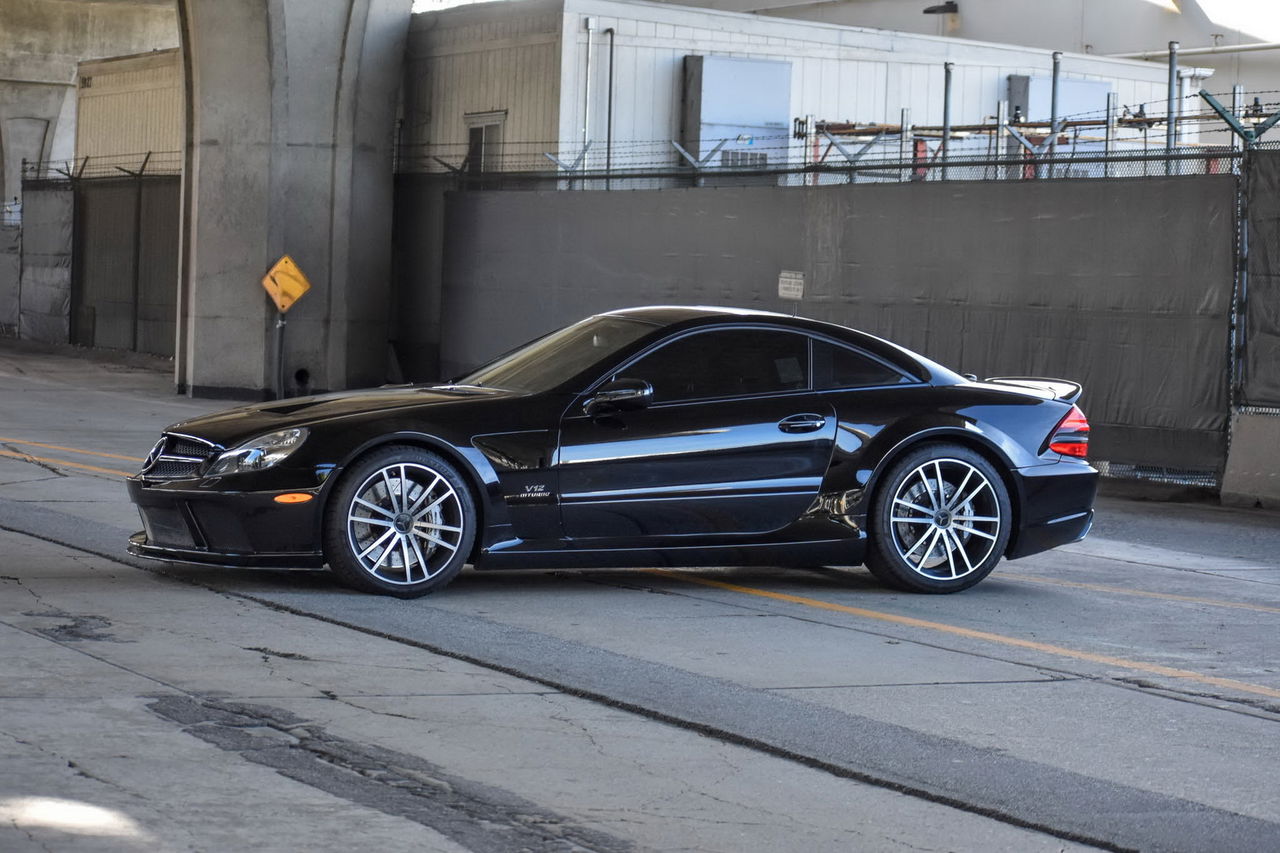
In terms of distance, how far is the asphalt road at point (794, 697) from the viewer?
505 cm

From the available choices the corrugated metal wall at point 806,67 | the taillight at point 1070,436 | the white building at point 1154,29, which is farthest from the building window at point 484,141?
the white building at point 1154,29

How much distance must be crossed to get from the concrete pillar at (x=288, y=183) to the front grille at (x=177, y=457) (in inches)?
729

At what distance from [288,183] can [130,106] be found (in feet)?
41.3

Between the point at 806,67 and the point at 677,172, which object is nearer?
the point at 677,172

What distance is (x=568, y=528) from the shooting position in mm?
8602

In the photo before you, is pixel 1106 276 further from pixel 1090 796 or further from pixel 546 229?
pixel 1090 796

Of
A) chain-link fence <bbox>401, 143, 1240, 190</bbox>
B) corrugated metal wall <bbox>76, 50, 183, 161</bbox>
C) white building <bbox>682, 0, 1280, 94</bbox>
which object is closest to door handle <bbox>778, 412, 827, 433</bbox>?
chain-link fence <bbox>401, 143, 1240, 190</bbox>

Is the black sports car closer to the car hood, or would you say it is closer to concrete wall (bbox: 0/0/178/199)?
the car hood

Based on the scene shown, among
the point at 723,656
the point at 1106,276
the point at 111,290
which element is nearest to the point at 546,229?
the point at 1106,276

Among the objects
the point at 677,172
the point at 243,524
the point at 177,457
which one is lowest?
the point at 243,524

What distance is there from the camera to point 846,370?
366 inches

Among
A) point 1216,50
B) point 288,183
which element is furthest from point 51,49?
point 1216,50

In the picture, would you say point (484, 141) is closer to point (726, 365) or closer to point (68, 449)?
point (68, 449)

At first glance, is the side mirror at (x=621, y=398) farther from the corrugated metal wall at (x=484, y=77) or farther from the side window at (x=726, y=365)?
the corrugated metal wall at (x=484, y=77)
